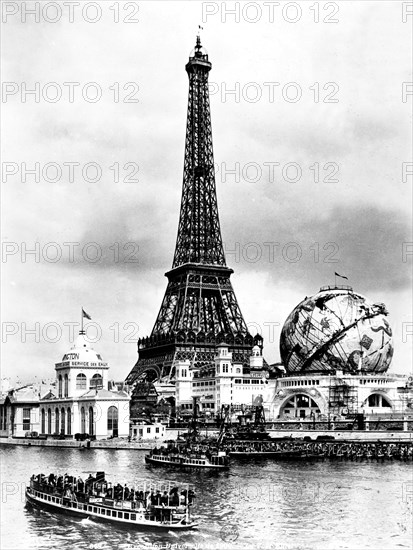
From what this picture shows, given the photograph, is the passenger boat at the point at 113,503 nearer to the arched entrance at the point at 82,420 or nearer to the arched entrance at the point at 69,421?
the arched entrance at the point at 82,420

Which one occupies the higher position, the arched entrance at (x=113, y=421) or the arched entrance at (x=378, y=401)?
the arched entrance at (x=378, y=401)

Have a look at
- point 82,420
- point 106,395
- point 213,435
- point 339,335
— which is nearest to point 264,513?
point 213,435

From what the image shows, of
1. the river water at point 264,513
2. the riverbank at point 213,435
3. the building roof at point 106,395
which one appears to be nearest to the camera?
the river water at point 264,513

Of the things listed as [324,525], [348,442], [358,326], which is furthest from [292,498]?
[358,326]

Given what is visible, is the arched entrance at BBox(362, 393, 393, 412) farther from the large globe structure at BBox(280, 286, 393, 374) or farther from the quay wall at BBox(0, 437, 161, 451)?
the quay wall at BBox(0, 437, 161, 451)

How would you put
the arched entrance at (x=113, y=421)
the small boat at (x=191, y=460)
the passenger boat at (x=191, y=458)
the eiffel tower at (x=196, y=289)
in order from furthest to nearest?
the eiffel tower at (x=196, y=289) → the arched entrance at (x=113, y=421) → the passenger boat at (x=191, y=458) → the small boat at (x=191, y=460)

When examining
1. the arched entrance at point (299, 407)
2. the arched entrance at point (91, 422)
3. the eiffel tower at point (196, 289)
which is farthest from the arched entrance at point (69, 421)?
the arched entrance at point (299, 407)

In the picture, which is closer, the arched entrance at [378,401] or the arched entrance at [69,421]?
the arched entrance at [378,401]
